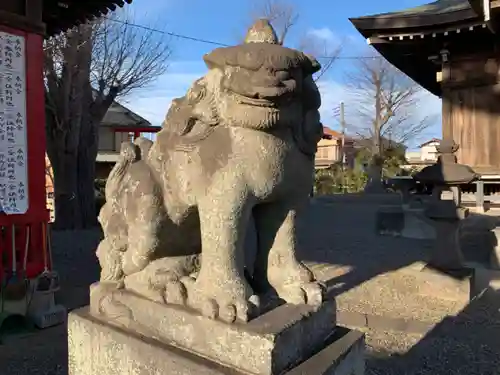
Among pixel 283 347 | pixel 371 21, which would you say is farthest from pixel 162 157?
pixel 371 21

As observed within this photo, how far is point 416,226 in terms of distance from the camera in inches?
299

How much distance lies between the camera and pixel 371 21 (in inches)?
283

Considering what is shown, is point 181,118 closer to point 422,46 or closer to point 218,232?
point 218,232

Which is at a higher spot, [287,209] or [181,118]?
[181,118]

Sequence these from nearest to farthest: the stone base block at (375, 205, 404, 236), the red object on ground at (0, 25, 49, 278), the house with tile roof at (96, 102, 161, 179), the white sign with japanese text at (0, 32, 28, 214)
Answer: the white sign with japanese text at (0, 32, 28, 214)
the red object on ground at (0, 25, 49, 278)
the stone base block at (375, 205, 404, 236)
the house with tile roof at (96, 102, 161, 179)

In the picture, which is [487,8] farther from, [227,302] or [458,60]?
[227,302]

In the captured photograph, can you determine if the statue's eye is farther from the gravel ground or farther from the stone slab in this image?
the gravel ground

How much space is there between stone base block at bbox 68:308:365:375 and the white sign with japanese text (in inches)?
83.6

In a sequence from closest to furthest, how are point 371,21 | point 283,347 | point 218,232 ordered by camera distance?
point 283,347, point 218,232, point 371,21

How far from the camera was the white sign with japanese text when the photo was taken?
136 inches

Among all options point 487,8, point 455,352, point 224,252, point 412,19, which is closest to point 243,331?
point 224,252

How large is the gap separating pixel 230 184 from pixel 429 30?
6775 mm

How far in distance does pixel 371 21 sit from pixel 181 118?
6.56 m

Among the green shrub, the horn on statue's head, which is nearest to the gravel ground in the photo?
the horn on statue's head
